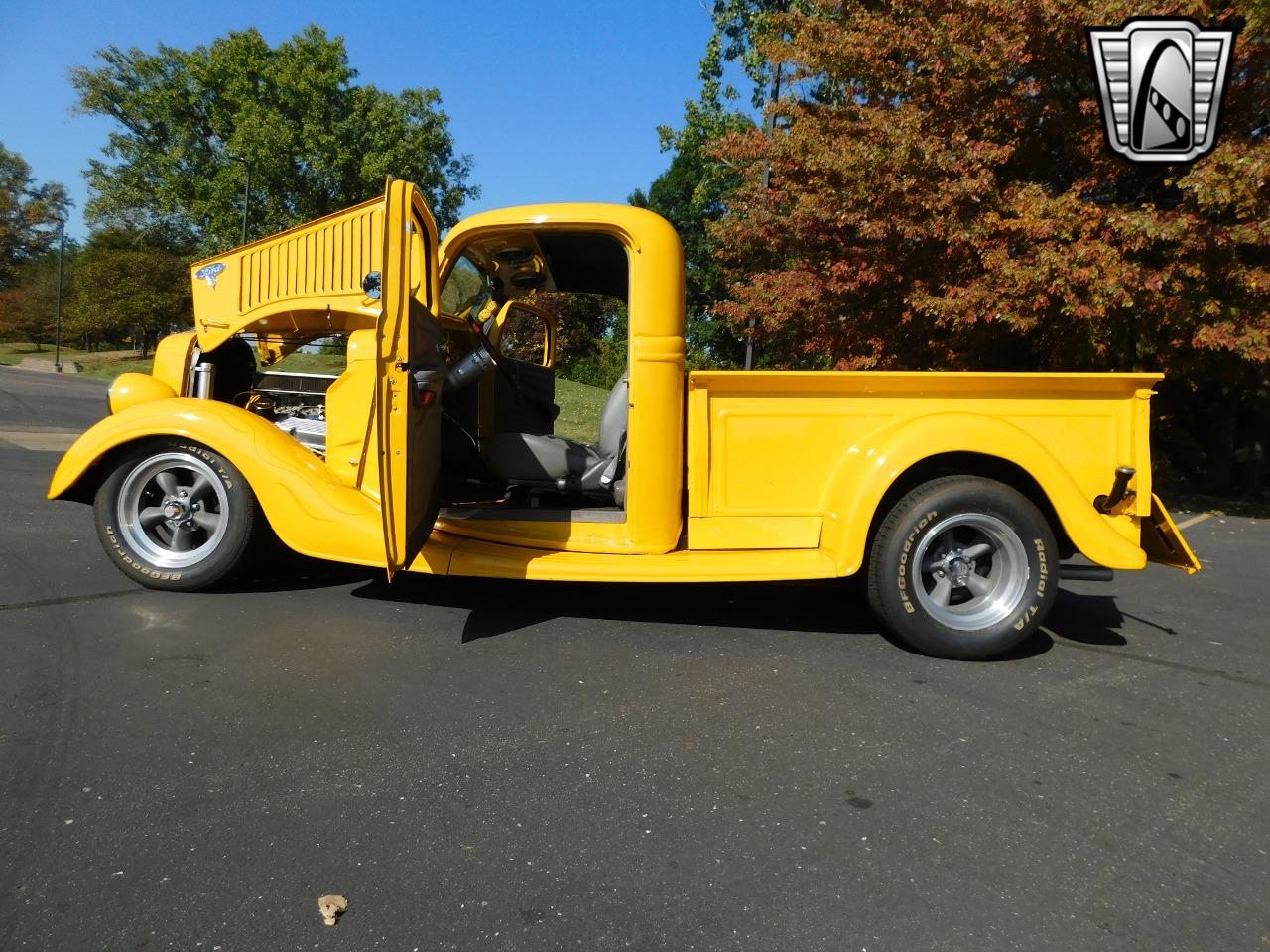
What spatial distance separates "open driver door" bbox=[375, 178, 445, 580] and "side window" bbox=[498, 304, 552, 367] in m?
1.72

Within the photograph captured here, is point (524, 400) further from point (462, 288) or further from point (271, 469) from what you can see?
point (271, 469)

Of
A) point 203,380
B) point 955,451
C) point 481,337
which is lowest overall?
point 955,451

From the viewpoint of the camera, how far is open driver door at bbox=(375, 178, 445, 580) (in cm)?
362

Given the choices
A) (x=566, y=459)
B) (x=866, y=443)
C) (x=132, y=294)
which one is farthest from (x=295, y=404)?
(x=132, y=294)

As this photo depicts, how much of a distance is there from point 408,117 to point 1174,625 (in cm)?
3345

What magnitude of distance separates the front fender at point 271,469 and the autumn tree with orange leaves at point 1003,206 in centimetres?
661

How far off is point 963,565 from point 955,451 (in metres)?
0.56

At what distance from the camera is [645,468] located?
399cm

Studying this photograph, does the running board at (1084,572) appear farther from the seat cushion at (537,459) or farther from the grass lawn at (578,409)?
the grass lawn at (578,409)

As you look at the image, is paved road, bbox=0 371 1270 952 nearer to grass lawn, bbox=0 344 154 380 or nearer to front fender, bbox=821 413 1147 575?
front fender, bbox=821 413 1147 575

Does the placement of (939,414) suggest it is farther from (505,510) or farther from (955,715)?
(505,510)

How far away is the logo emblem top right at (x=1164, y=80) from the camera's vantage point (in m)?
7.76

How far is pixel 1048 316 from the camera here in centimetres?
880

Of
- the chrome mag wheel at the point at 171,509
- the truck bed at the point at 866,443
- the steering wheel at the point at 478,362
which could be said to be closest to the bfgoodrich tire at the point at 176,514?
the chrome mag wheel at the point at 171,509
